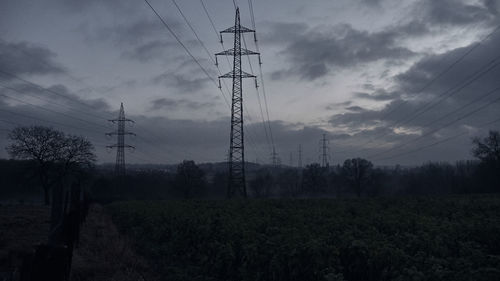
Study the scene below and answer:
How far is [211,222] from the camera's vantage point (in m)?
14.8

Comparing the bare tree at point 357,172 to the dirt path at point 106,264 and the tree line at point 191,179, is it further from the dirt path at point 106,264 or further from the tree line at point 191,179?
the dirt path at point 106,264

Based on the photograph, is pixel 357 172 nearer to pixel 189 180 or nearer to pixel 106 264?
pixel 189 180

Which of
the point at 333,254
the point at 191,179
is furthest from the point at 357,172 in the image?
the point at 333,254

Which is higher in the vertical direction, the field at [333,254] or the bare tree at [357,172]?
the bare tree at [357,172]

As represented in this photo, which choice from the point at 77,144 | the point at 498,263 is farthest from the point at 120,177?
the point at 498,263

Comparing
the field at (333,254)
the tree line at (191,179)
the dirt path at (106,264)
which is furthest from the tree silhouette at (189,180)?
the dirt path at (106,264)

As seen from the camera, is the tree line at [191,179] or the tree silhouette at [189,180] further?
the tree silhouette at [189,180]

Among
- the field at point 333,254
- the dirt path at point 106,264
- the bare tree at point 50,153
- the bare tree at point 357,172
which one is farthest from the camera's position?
the bare tree at point 357,172

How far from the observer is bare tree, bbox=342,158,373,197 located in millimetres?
95312

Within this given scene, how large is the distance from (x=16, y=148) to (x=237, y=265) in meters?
60.8

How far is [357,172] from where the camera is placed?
319 feet

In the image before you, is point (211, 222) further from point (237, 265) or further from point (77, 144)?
point (77, 144)

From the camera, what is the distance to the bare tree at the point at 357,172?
9531cm

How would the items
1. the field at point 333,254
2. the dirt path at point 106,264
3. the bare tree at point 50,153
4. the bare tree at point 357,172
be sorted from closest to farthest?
the field at point 333,254 < the dirt path at point 106,264 < the bare tree at point 50,153 < the bare tree at point 357,172
